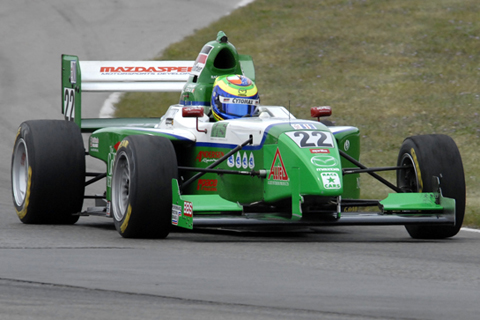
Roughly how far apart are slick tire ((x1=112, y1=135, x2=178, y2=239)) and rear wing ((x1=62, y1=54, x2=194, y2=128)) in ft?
11.0

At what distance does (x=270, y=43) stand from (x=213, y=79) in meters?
17.8

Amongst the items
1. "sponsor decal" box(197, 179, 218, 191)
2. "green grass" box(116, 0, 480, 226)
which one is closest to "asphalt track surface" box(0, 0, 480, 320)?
"sponsor decal" box(197, 179, 218, 191)

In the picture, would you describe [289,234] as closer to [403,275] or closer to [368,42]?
[403,275]

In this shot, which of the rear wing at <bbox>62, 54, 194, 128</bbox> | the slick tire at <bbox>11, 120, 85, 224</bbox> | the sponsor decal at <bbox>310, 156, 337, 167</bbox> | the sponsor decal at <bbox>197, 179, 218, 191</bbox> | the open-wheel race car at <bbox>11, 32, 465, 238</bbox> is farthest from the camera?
the rear wing at <bbox>62, 54, 194, 128</bbox>

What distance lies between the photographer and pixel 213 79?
11.5 meters

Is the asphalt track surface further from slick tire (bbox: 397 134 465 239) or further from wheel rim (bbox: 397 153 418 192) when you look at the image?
wheel rim (bbox: 397 153 418 192)

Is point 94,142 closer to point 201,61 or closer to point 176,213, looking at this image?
point 201,61

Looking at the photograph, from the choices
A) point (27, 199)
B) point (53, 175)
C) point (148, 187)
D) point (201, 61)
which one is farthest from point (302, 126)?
point (27, 199)

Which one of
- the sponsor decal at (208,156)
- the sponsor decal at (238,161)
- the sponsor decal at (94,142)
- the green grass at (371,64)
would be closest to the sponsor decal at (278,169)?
the sponsor decal at (238,161)

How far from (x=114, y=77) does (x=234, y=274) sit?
6.43m

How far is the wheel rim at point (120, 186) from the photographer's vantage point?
9.95m

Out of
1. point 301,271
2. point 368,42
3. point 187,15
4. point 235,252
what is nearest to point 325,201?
point 235,252

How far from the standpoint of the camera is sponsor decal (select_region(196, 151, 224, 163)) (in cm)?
1027

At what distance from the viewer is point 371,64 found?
26188mm
